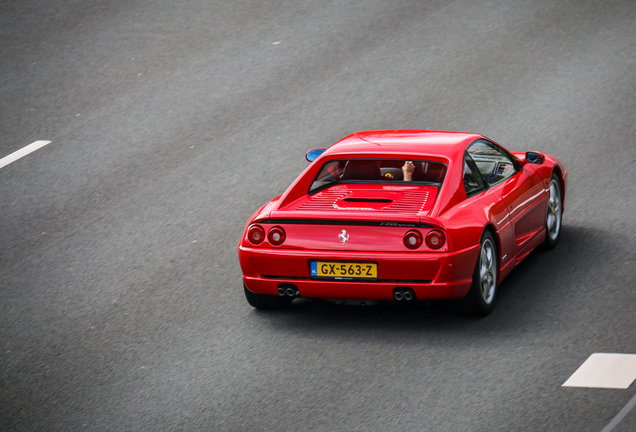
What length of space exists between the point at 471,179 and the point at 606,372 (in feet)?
6.93

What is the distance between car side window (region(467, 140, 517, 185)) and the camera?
7879 mm

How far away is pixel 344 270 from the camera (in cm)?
688

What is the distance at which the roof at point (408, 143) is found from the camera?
7.52 meters

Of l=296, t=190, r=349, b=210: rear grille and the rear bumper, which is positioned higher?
l=296, t=190, r=349, b=210: rear grille

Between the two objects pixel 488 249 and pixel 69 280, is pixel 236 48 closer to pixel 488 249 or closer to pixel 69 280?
pixel 69 280

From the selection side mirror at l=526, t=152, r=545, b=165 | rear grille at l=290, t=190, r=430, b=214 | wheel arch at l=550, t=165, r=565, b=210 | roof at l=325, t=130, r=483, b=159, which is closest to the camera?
rear grille at l=290, t=190, r=430, b=214

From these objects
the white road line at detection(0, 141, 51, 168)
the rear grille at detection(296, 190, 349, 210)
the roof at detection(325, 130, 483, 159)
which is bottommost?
the white road line at detection(0, 141, 51, 168)

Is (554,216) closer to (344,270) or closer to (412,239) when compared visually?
(412,239)

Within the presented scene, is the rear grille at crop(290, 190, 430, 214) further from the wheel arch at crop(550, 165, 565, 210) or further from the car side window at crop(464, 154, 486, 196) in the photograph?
the wheel arch at crop(550, 165, 565, 210)

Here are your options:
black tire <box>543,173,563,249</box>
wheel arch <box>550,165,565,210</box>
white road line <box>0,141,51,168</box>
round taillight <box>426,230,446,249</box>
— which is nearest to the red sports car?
round taillight <box>426,230,446,249</box>

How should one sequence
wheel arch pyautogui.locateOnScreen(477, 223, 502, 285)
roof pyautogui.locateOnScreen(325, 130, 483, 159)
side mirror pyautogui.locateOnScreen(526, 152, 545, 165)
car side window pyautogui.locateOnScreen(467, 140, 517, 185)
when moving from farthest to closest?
side mirror pyautogui.locateOnScreen(526, 152, 545, 165)
car side window pyautogui.locateOnScreen(467, 140, 517, 185)
roof pyautogui.locateOnScreen(325, 130, 483, 159)
wheel arch pyautogui.locateOnScreen(477, 223, 502, 285)

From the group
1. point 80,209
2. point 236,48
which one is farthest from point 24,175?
point 236,48

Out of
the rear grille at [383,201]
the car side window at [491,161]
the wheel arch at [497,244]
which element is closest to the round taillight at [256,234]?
the rear grille at [383,201]

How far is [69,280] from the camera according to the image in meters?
8.65
